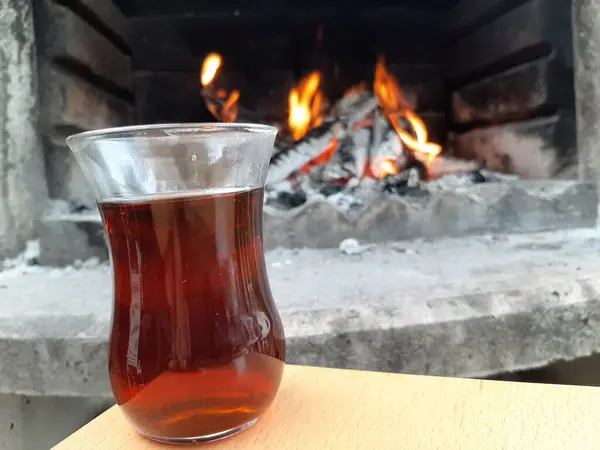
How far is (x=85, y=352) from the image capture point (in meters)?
0.69

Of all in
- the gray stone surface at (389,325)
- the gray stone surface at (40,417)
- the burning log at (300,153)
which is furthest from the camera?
the burning log at (300,153)

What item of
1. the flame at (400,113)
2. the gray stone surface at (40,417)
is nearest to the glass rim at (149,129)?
the gray stone surface at (40,417)

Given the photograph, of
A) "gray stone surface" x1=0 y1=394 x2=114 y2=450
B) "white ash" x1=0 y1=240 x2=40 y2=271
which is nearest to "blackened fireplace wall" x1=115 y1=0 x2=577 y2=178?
"white ash" x1=0 y1=240 x2=40 y2=271

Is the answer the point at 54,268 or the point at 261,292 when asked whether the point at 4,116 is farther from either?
the point at 261,292

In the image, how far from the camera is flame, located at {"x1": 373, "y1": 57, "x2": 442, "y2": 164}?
4.92 ft

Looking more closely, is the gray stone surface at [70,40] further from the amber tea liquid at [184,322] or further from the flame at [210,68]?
the amber tea liquid at [184,322]

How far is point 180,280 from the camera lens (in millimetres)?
362

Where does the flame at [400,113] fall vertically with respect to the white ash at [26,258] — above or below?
above

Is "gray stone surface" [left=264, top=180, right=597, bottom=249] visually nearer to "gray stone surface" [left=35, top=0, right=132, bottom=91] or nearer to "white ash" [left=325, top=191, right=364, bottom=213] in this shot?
"white ash" [left=325, top=191, right=364, bottom=213]

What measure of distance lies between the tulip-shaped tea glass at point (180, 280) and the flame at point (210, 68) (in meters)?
1.23

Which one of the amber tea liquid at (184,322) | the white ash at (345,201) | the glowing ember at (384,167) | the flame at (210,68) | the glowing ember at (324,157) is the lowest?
the amber tea liquid at (184,322)

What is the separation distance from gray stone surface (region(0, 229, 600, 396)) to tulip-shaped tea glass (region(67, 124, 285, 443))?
320mm

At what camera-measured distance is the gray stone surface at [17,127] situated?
995 mm

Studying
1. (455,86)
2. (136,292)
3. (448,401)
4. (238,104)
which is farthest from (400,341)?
(455,86)
